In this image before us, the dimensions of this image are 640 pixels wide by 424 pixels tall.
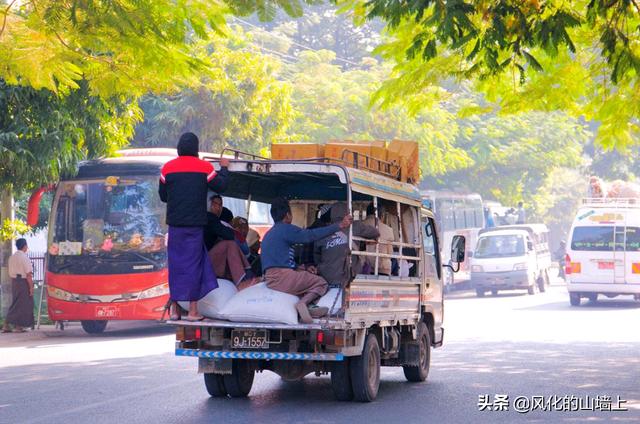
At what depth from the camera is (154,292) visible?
2109 cm

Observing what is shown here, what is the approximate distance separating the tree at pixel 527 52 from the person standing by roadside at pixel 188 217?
218cm

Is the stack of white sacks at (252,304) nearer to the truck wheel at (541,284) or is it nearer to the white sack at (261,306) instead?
the white sack at (261,306)

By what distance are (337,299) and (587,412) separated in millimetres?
2500

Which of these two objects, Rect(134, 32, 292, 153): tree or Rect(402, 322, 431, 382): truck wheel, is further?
Rect(134, 32, 292, 153): tree

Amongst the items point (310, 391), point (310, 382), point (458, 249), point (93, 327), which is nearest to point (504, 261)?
point (93, 327)

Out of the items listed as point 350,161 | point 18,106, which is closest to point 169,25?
point 350,161

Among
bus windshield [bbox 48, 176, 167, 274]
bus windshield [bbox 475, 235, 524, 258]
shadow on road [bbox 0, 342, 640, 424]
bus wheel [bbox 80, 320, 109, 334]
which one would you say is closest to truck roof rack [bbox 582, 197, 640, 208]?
bus windshield [bbox 475, 235, 524, 258]

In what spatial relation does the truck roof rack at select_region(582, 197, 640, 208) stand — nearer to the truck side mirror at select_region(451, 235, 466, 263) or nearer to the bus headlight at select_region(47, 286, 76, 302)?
the bus headlight at select_region(47, 286, 76, 302)

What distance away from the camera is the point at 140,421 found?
10.1m

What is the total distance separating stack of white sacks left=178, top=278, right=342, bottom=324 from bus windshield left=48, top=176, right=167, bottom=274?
10163mm

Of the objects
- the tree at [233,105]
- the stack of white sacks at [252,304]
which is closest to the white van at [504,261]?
the tree at [233,105]

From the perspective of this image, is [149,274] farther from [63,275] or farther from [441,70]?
[441,70]

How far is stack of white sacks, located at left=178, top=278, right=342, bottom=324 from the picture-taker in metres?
10.8

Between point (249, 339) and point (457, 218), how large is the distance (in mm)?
34063
